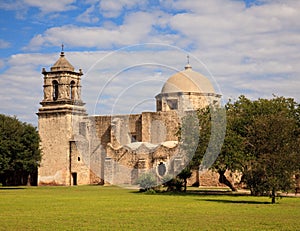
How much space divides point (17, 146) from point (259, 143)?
20.4m

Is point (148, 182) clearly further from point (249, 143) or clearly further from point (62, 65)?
point (62, 65)

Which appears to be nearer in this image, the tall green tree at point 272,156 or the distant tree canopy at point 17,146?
the tall green tree at point 272,156

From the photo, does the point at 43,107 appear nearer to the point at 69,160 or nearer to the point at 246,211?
the point at 69,160

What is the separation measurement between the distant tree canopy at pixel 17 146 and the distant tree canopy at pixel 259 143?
13.5 m

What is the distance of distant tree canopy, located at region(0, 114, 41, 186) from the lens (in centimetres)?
3928

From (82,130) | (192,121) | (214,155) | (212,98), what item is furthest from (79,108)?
(214,155)

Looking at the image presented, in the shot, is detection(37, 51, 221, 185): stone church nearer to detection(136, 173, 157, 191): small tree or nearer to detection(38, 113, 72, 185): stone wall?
detection(38, 113, 72, 185): stone wall

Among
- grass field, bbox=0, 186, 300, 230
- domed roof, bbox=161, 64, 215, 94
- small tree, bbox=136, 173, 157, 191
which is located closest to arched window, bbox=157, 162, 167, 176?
small tree, bbox=136, 173, 157, 191

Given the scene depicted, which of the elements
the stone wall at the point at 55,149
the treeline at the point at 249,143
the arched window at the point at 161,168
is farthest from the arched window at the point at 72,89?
the treeline at the point at 249,143

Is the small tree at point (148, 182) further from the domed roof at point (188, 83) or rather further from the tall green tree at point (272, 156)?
the domed roof at point (188, 83)

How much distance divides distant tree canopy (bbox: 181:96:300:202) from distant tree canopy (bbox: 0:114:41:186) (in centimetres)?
1345

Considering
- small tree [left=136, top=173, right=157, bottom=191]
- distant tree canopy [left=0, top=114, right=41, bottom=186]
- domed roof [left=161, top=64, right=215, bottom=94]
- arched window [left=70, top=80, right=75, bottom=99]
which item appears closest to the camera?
small tree [left=136, top=173, right=157, bottom=191]

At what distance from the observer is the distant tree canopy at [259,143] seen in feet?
77.2

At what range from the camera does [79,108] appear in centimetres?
4962
